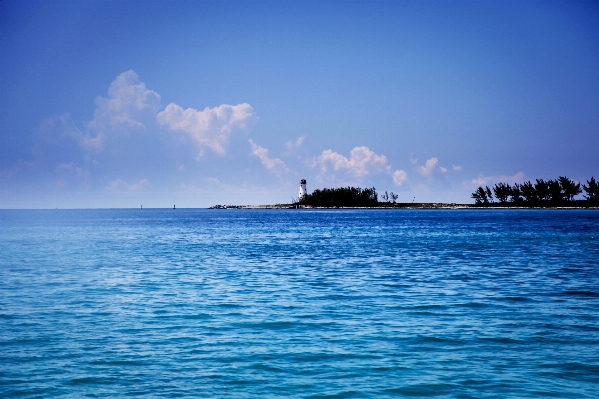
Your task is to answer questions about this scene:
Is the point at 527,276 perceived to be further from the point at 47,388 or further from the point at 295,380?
the point at 47,388

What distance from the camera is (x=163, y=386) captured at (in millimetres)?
12172

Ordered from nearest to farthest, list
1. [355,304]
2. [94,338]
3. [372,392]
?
[372,392] → [94,338] → [355,304]

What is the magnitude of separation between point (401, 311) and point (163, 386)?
1060cm

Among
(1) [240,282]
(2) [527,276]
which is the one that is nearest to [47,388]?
(1) [240,282]

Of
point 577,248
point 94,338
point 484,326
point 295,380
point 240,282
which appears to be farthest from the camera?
point 577,248

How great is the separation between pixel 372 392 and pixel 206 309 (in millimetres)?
10567

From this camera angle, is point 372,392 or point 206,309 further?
point 206,309

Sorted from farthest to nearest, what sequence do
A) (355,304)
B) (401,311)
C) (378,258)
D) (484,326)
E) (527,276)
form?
(378,258) → (527,276) → (355,304) → (401,311) → (484,326)

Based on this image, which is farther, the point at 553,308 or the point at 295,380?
the point at 553,308

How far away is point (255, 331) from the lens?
687 inches

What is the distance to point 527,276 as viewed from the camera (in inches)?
1220

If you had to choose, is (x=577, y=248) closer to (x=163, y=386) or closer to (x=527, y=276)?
(x=527, y=276)

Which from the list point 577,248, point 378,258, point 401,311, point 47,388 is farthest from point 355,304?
point 577,248

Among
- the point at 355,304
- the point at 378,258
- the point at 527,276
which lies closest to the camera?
the point at 355,304
